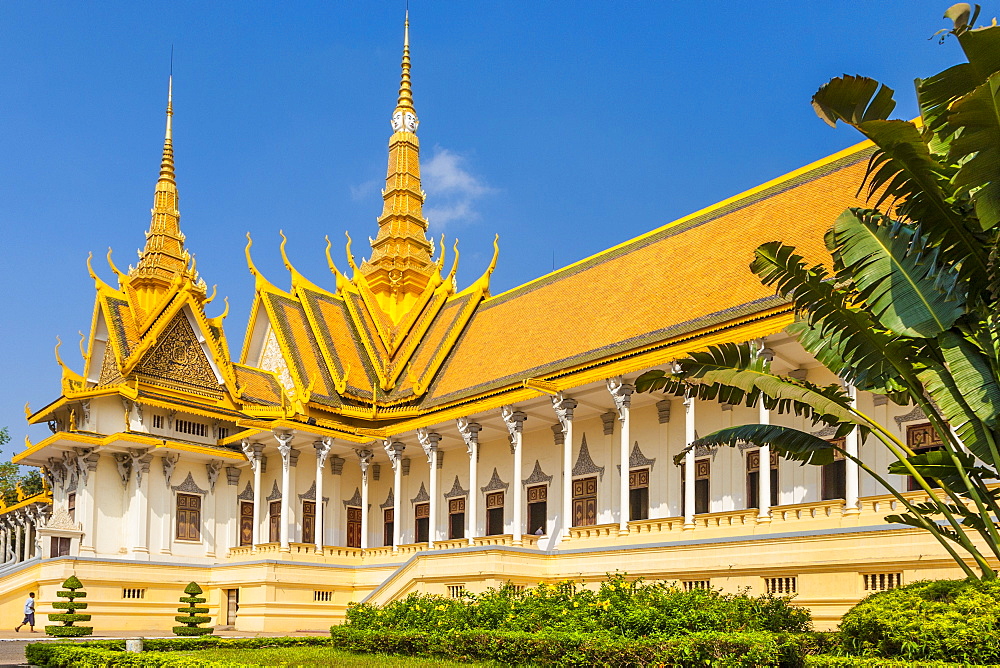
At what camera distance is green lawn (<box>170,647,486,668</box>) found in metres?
11.5

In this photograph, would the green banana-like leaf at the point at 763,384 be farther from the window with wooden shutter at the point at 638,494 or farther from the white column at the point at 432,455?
the white column at the point at 432,455

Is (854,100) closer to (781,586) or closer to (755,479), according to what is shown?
(781,586)

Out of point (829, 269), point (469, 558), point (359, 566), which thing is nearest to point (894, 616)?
point (829, 269)

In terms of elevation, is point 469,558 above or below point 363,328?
below

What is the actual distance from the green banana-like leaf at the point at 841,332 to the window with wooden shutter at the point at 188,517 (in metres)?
19.5

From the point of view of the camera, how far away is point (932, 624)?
7348 millimetres

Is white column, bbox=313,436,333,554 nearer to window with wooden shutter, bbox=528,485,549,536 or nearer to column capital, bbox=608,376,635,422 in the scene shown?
window with wooden shutter, bbox=528,485,549,536

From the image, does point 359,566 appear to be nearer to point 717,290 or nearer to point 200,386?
point 200,386

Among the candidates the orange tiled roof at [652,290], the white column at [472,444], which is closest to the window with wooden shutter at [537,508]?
the white column at [472,444]

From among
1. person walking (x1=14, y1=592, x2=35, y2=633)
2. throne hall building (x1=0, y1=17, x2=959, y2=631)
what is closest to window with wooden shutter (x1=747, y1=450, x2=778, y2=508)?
throne hall building (x1=0, y1=17, x2=959, y2=631)

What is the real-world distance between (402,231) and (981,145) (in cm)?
2656

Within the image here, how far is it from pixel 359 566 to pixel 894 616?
17.1m

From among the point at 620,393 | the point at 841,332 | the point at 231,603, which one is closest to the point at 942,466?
the point at 841,332

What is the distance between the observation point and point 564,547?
18531 millimetres
